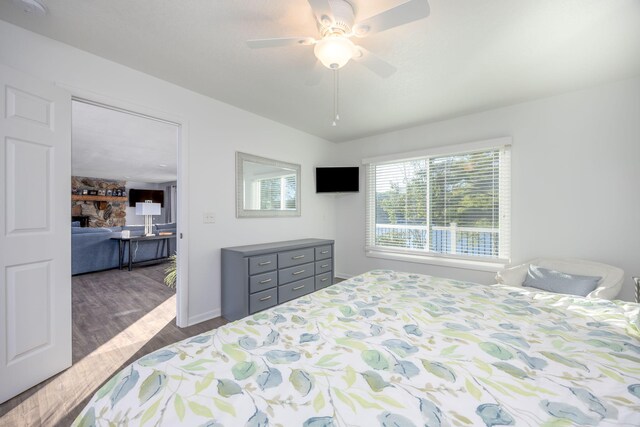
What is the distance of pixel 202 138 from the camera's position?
2906 millimetres

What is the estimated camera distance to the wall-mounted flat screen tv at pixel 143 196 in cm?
967

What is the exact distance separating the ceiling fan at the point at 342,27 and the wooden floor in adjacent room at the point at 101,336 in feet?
8.26

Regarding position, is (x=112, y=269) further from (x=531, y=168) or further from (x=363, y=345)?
(x=531, y=168)

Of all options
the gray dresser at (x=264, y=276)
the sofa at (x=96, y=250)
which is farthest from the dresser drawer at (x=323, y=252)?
the sofa at (x=96, y=250)

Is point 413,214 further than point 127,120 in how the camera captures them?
Yes

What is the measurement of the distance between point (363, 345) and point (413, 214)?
3126mm

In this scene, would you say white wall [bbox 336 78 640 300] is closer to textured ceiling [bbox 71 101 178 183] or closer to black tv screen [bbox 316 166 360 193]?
black tv screen [bbox 316 166 360 193]

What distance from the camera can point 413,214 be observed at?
396 centimetres

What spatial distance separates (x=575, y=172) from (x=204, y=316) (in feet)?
13.8

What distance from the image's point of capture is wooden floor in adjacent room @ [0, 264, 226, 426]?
163cm

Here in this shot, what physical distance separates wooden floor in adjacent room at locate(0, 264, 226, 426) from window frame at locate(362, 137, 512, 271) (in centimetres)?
255

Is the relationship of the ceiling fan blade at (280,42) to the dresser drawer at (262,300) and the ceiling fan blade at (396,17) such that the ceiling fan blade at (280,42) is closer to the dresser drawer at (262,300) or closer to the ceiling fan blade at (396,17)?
the ceiling fan blade at (396,17)

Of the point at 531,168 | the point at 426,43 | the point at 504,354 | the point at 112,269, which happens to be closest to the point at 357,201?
the point at 531,168

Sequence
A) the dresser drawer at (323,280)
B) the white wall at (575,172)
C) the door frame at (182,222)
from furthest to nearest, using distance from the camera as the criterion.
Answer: the dresser drawer at (323,280)
the door frame at (182,222)
the white wall at (575,172)
